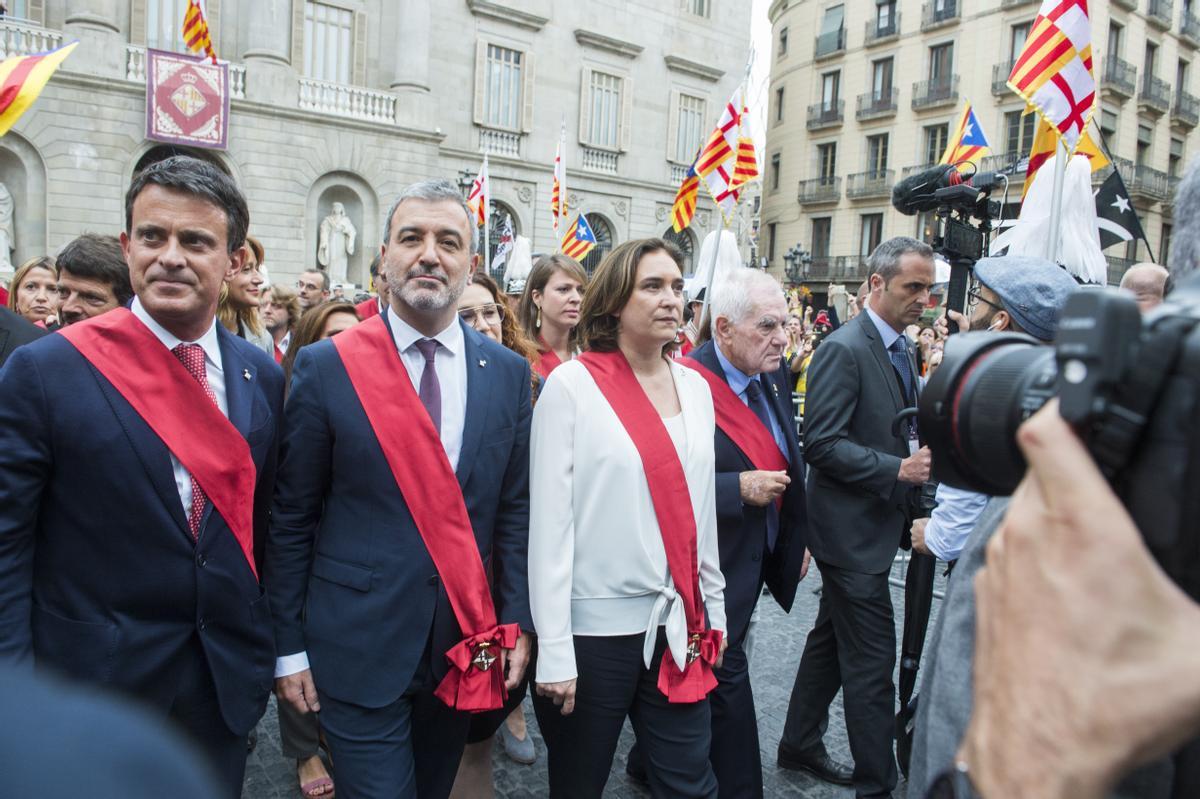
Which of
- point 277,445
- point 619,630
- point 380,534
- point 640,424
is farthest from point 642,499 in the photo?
point 277,445

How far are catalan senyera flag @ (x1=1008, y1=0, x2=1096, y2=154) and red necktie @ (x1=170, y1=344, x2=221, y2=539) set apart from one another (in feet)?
15.4

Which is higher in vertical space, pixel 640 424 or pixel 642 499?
pixel 640 424

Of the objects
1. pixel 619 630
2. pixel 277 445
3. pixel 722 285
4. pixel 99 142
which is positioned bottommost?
pixel 619 630

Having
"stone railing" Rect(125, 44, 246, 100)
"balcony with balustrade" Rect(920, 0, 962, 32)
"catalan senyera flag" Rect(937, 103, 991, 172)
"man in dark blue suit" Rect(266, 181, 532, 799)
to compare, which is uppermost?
"balcony with balustrade" Rect(920, 0, 962, 32)

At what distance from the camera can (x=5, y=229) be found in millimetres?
15547

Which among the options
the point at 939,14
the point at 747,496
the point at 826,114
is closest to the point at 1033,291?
the point at 747,496

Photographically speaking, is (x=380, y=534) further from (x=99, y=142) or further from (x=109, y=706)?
(x=99, y=142)

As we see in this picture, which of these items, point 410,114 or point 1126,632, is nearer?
point 1126,632

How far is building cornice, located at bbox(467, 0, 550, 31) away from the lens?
836 inches

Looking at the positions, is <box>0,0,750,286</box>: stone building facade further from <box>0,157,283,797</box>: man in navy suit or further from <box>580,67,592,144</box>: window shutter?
<box>0,157,283,797</box>: man in navy suit

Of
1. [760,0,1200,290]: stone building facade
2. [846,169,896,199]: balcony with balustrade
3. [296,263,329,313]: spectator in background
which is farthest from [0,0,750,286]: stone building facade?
[296,263,329,313]: spectator in background

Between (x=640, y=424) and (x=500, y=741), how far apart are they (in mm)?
2056

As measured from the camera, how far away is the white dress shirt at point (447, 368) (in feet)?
7.66

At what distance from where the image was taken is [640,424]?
2.41 m
